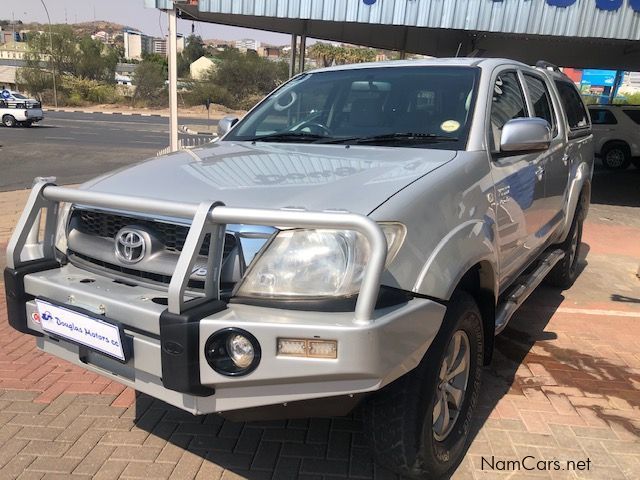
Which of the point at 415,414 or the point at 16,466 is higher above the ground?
the point at 415,414

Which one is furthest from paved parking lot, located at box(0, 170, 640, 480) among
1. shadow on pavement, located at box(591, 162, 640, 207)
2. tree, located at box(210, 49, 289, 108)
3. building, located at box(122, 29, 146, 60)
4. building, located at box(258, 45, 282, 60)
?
building, located at box(122, 29, 146, 60)

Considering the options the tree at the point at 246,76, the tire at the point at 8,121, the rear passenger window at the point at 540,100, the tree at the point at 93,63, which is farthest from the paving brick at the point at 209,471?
the tree at the point at 93,63

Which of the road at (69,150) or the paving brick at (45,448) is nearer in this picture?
the paving brick at (45,448)

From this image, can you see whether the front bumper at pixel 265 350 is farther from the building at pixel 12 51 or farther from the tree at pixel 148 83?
the building at pixel 12 51

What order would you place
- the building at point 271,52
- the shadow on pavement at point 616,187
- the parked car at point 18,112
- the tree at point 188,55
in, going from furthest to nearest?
1. the building at point 271,52
2. the tree at point 188,55
3. the parked car at point 18,112
4. the shadow on pavement at point 616,187

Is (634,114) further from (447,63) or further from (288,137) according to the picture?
(288,137)

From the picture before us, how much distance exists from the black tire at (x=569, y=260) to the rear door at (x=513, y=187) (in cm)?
151

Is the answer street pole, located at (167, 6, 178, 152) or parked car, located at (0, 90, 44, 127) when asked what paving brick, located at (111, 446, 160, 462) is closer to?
street pole, located at (167, 6, 178, 152)

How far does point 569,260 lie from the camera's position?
5.59 metres

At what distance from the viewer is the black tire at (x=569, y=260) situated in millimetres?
5422

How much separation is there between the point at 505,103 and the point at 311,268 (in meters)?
2.10

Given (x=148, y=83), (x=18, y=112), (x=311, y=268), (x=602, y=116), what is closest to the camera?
(x=311, y=268)

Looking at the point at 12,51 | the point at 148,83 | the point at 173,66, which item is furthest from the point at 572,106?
the point at 12,51

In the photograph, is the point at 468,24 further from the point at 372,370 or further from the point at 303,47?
the point at 372,370
